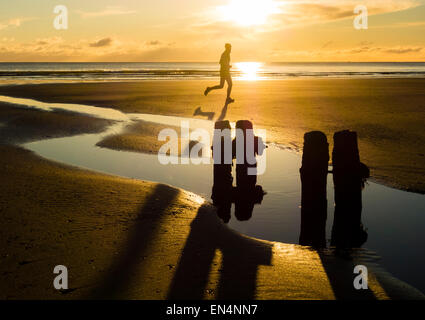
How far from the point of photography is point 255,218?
632 cm

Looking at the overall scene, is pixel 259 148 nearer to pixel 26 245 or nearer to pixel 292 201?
pixel 292 201

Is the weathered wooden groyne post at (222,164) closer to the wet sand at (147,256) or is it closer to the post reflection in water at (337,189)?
the wet sand at (147,256)

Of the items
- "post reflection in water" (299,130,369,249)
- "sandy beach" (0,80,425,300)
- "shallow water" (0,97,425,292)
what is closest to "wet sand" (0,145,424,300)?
"sandy beach" (0,80,425,300)

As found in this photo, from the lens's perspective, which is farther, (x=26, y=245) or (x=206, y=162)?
(x=206, y=162)

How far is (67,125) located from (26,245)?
33.9 feet

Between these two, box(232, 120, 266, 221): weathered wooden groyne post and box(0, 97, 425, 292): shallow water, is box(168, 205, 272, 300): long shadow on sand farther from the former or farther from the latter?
box(232, 120, 266, 221): weathered wooden groyne post

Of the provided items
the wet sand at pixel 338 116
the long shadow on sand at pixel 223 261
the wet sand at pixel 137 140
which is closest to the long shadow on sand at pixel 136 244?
the long shadow on sand at pixel 223 261

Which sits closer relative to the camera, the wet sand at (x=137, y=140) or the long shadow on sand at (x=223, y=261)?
the long shadow on sand at (x=223, y=261)

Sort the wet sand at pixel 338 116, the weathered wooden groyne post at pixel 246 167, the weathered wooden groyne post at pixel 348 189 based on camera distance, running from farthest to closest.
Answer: the wet sand at pixel 338 116
the weathered wooden groyne post at pixel 246 167
the weathered wooden groyne post at pixel 348 189

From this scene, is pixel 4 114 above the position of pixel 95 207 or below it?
above

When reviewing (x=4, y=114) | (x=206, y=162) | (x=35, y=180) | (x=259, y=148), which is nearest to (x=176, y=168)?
(x=206, y=162)

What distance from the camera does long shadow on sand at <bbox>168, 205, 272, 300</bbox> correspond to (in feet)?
12.9

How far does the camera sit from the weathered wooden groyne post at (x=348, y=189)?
18.3ft

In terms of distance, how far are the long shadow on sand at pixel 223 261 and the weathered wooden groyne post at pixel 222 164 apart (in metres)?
1.18
